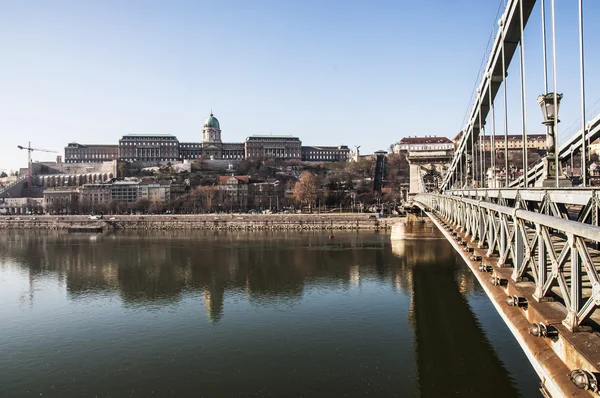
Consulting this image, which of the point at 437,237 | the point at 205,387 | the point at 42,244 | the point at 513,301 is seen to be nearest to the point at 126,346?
the point at 205,387

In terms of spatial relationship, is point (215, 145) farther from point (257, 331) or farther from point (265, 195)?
point (257, 331)

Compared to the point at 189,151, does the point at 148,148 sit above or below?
above

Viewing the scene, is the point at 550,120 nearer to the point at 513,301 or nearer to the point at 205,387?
the point at 513,301

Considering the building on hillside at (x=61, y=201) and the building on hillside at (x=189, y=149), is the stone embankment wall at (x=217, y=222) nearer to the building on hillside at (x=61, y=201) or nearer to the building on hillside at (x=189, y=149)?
the building on hillside at (x=61, y=201)

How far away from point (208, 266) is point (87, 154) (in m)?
101

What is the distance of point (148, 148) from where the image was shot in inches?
4427

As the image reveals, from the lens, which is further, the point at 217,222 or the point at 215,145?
the point at 215,145

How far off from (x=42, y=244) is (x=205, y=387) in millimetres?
33776

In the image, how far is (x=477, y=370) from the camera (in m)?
9.80

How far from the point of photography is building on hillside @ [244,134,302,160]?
11375 centimetres

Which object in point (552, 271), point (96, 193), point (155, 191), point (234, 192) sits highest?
point (155, 191)

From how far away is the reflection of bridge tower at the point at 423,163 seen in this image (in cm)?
3378

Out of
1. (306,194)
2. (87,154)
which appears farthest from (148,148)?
(306,194)

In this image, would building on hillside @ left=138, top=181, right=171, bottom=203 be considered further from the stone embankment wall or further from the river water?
the river water
